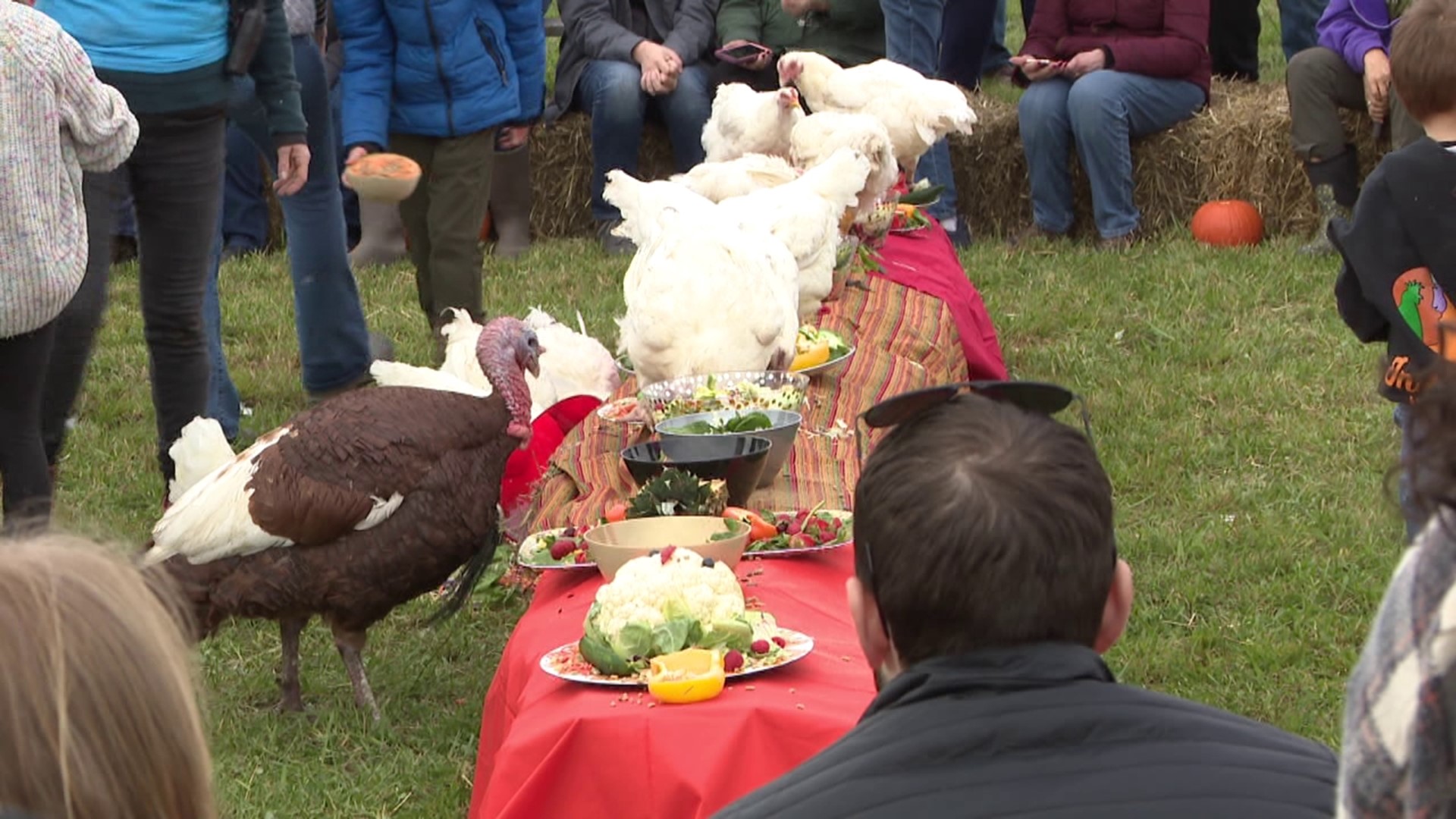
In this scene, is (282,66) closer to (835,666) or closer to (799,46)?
(835,666)

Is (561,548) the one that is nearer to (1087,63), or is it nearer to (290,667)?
(290,667)

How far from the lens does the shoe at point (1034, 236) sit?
943 centimetres

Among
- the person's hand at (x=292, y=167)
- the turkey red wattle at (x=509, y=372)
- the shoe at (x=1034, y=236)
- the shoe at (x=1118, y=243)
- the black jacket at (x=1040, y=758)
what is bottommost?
the shoe at (x=1034, y=236)

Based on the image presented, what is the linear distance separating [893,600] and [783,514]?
1966 millimetres

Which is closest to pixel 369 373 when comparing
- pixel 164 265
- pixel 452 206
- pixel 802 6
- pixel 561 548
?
pixel 452 206

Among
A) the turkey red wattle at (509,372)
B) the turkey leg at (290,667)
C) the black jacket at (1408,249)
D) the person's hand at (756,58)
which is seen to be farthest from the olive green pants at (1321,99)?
the turkey leg at (290,667)

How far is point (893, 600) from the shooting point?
69.0 inches

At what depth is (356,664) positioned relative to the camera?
4.24m

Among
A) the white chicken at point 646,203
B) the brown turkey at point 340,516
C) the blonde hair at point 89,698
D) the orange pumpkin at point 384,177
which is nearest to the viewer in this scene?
the blonde hair at point 89,698

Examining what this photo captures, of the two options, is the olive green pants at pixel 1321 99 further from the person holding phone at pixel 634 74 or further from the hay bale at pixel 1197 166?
the person holding phone at pixel 634 74

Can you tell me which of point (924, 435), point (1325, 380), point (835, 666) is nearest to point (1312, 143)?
point (1325, 380)

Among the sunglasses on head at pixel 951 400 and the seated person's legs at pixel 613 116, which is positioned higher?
the sunglasses on head at pixel 951 400

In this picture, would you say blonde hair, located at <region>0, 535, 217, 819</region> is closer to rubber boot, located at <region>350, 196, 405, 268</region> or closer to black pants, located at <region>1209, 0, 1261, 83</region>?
rubber boot, located at <region>350, 196, 405, 268</region>

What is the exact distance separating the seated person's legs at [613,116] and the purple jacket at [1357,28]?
3668mm
